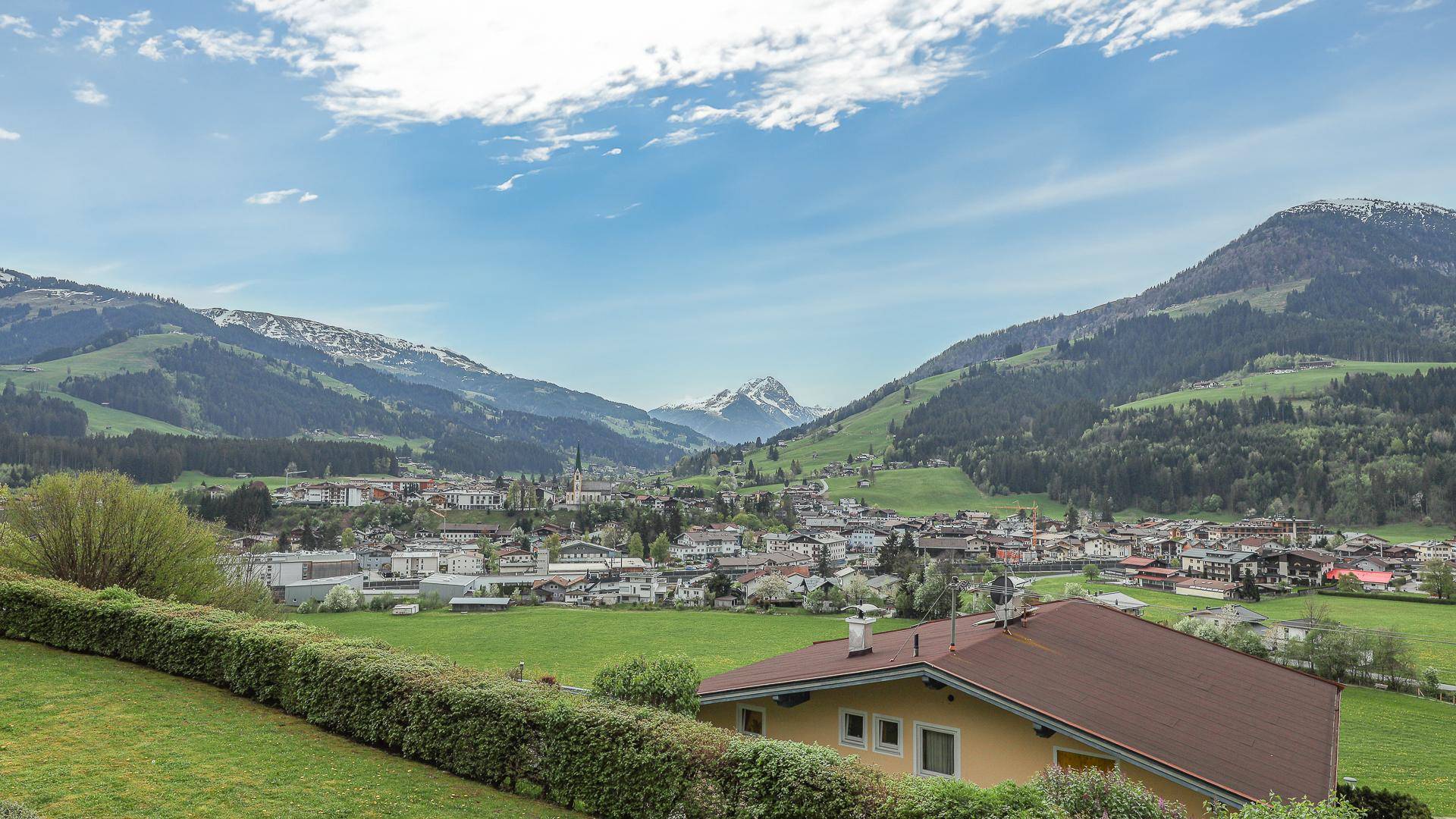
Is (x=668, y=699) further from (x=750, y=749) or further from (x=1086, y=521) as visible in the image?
(x=1086, y=521)

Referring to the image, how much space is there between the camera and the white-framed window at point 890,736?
541 inches

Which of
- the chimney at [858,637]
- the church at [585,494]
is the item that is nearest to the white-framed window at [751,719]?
the chimney at [858,637]

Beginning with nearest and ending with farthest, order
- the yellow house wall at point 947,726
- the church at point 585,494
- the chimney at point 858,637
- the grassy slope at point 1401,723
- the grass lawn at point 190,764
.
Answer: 1. the grass lawn at point 190,764
2. the yellow house wall at point 947,726
3. the chimney at point 858,637
4. the grassy slope at point 1401,723
5. the church at point 585,494

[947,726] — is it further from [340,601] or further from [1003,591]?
[340,601]

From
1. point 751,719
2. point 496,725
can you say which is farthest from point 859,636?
point 496,725

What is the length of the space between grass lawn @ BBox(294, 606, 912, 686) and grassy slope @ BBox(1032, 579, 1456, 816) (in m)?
24.7

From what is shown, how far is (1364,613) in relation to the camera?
68.1 metres

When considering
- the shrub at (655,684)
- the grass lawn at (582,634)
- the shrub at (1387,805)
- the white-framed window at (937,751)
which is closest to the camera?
the white-framed window at (937,751)

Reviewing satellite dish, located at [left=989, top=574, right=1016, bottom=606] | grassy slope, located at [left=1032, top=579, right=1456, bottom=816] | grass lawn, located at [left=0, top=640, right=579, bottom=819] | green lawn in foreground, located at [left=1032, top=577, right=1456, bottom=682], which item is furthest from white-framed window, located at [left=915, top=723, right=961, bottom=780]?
green lawn in foreground, located at [left=1032, top=577, right=1456, bottom=682]

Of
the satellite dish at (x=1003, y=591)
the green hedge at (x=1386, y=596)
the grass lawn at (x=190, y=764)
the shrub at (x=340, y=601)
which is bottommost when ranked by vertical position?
the green hedge at (x=1386, y=596)

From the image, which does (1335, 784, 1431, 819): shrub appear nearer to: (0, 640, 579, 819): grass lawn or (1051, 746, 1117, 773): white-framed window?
(1051, 746, 1117, 773): white-framed window

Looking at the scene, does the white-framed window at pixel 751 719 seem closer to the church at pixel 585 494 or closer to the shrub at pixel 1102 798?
the shrub at pixel 1102 798

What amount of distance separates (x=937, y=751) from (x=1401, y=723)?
37.2 metres

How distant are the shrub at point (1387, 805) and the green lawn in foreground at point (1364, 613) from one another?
40.5 metres
